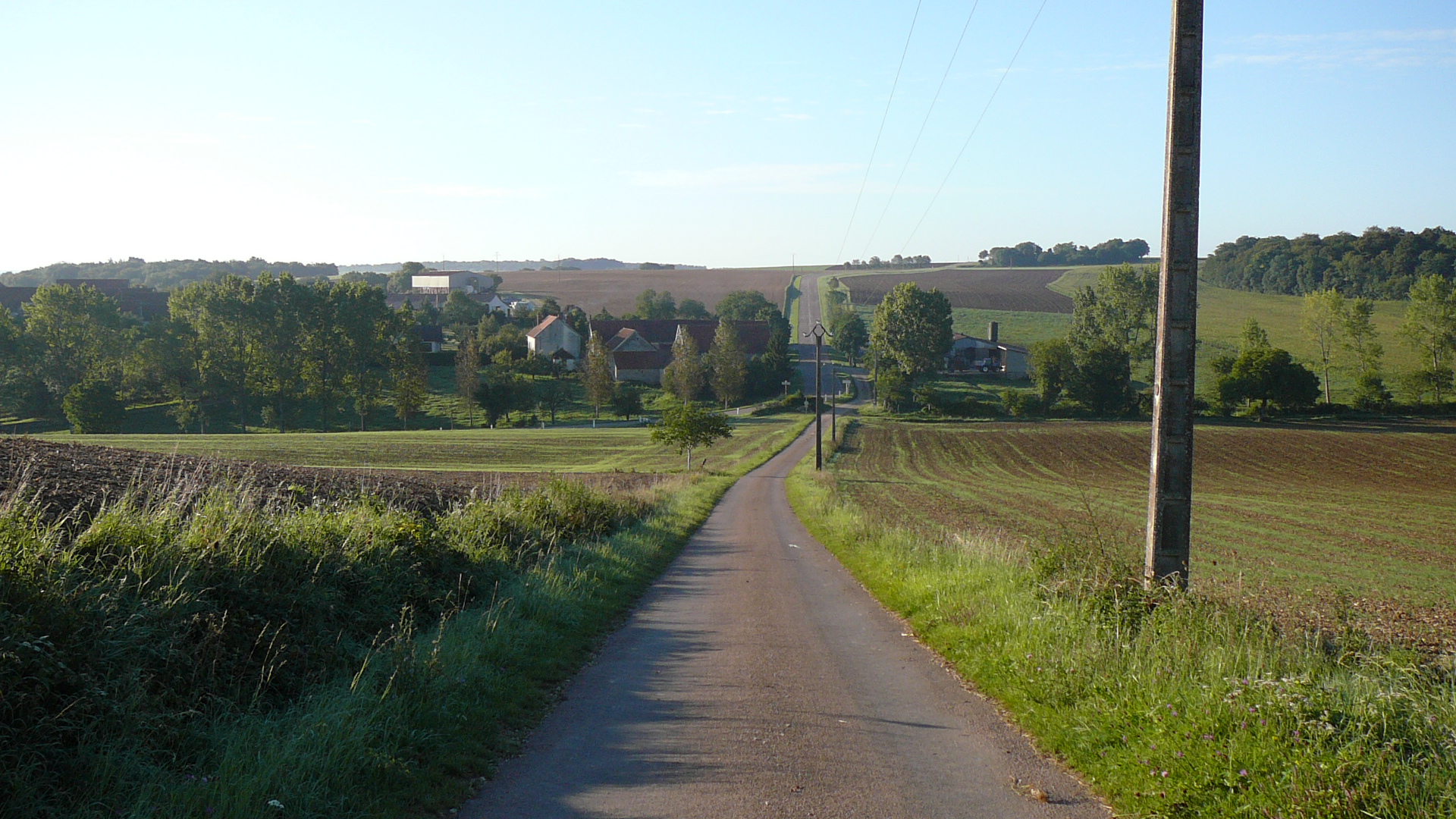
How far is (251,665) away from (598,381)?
256 ft

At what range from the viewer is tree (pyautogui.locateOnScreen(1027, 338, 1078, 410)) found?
8425 cm

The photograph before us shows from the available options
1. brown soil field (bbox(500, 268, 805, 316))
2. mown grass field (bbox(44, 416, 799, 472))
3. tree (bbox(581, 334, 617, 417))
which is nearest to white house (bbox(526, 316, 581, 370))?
tree (bbox(581, 334, 617, 417))

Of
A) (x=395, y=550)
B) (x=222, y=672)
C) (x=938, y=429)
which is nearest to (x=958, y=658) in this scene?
(x=395, y=550)

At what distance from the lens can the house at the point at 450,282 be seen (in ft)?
578

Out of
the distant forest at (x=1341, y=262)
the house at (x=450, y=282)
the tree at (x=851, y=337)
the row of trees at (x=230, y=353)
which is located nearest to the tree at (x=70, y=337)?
the row of trees at (x=230, y=353)

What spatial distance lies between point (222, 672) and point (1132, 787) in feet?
17.8

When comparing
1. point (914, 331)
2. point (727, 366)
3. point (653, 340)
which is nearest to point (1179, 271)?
point (727, 366)

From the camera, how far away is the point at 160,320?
277ft

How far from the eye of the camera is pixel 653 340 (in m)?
118

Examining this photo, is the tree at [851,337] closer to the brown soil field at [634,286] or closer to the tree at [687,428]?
the brown soil field at [634,286]

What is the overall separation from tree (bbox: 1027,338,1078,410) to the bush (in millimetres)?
75636

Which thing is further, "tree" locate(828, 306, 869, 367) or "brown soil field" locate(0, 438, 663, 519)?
"tree" locate(828, 306, 869, 367)

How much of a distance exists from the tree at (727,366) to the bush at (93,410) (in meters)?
49.0

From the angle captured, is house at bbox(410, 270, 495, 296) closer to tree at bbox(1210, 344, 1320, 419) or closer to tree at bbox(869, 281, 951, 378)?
tree at bbox(869, 281, 951, 378)
